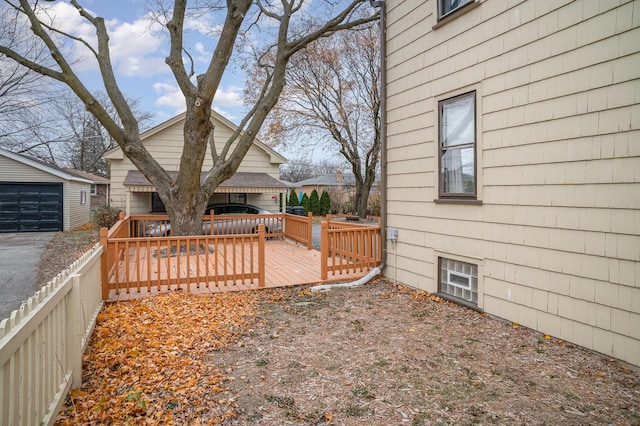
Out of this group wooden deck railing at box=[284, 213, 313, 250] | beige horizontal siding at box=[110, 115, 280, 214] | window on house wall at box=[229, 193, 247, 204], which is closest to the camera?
wooden deck railing at box=[284, 213, 313, 250]

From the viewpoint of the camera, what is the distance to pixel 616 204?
10.5ft

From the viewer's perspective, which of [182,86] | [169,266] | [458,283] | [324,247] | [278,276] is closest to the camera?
[458,283]

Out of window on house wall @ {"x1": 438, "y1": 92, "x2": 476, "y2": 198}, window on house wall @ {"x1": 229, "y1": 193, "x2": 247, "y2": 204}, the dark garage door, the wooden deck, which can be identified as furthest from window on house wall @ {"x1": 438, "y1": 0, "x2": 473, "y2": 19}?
the dark garage door

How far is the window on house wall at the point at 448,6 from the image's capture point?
4.87m

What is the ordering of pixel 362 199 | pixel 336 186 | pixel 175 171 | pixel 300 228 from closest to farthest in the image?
1. pixel 300 228
2. pixel 175 171
3. pixel 362 199
4. pixel 336 186

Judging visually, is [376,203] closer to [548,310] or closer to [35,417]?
[548,310]

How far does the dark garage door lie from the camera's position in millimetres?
15633

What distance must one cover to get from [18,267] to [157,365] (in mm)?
7851

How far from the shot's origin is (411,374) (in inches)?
120

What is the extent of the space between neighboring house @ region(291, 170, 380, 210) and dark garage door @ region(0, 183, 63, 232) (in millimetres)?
14537

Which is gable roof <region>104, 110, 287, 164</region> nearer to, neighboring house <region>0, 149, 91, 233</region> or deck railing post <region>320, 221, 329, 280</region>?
neighboring house <region>0, 149, 91, 233</region>

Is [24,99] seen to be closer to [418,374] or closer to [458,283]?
[458,283]

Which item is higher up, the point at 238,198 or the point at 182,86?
the point at 182,86

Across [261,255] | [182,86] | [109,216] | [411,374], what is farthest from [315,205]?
[411,374]
